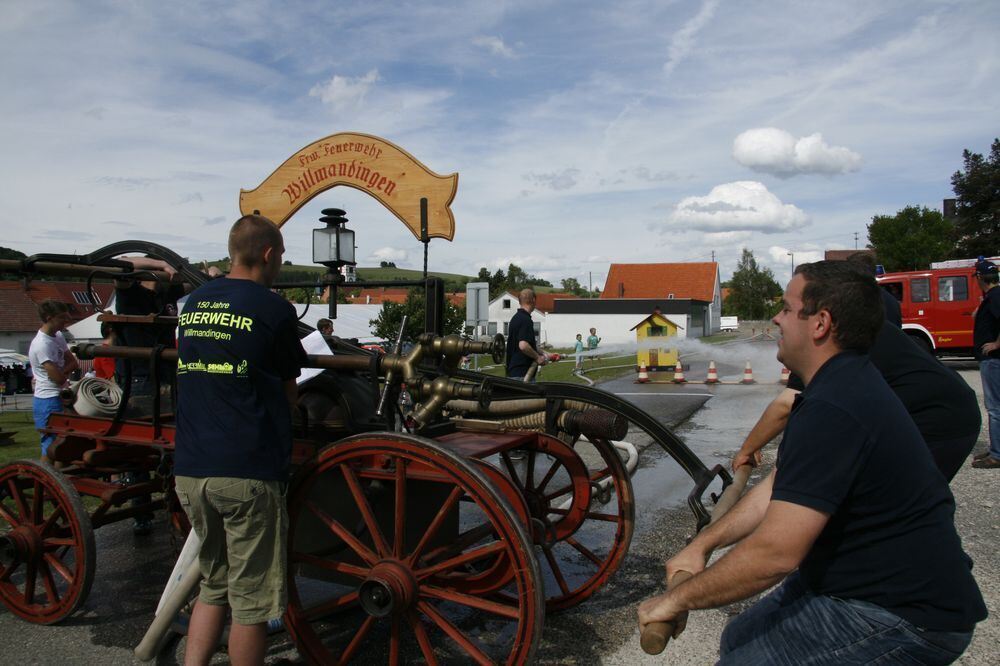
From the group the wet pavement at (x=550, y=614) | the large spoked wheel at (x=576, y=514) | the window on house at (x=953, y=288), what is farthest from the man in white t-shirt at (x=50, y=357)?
the window on house at (x=953, y=288)

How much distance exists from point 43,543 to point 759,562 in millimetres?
3759

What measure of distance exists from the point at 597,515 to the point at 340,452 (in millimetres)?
1839

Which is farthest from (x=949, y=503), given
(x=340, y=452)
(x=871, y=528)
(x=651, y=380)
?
(x=651, y=380)

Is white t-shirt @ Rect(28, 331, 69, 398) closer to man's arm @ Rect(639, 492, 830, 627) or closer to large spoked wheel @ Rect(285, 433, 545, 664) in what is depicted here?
large spoked wheel @ Rect(285, 433, 545, 664)

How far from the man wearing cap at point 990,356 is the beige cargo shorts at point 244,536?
6.77 metres

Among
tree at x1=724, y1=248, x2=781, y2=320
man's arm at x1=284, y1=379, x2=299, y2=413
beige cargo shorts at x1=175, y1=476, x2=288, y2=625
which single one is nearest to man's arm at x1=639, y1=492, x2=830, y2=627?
beige cargo shorts at x1=175, y1=476, x2=288, y2=625

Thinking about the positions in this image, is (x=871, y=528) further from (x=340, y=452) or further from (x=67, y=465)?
(x=67, y=465)

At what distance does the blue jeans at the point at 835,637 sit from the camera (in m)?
1.61

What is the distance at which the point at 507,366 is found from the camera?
803cm

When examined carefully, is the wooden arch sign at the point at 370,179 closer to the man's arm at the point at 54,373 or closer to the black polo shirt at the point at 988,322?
the man's arm at the point at 54,373

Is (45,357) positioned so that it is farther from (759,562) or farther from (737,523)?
(759,562)

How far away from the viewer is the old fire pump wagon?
2807mm

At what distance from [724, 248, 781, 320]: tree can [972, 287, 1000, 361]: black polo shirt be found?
89922 mm

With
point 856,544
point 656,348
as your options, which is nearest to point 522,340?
point 856,544
